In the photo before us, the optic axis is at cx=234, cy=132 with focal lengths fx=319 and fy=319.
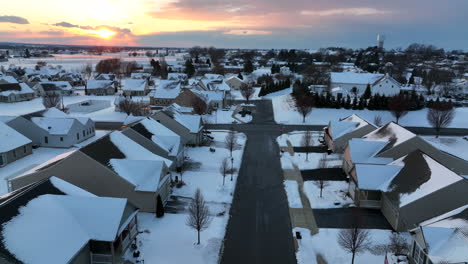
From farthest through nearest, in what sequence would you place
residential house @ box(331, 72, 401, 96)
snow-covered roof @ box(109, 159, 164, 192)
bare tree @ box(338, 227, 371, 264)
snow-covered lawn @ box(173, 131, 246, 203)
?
residential house @ box(331, 72, 401, 96) < snow-covered lawn @ box(173, 131, 246, 203) < snow-covered roof @ box(109, 159, 164, 192) < bare tree @ box(338, 227, 371, 264)

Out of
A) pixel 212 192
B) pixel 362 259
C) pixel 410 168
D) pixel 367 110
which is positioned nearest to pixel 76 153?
pixel 212 192

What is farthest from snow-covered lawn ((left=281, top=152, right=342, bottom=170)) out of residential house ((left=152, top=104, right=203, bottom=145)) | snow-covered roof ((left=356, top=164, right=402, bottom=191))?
residential house ((left=152, top=104, right=203, bottom=145))

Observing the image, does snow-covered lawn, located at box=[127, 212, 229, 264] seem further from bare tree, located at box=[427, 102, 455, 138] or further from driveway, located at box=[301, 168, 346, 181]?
bare tree, located at box=[427, 102, 455, 138]

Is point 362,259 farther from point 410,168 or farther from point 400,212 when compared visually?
point 410,168

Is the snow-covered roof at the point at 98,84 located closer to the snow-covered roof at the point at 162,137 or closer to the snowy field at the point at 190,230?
the snow-covered roof at the point at 162,137

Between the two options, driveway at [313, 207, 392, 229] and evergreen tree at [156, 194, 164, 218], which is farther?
evergreen tree at [156, 194, 164, 218]

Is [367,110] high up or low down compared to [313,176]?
up
